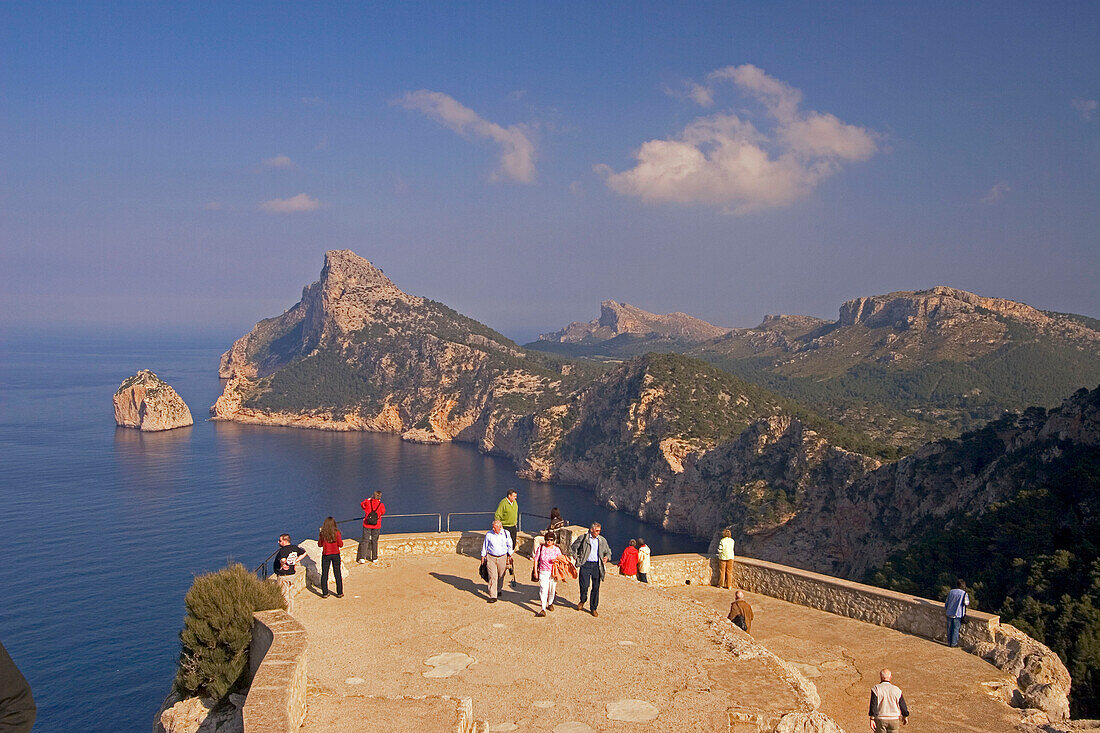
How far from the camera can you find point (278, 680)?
27.5 ft

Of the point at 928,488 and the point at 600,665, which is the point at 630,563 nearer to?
the point at 600,665

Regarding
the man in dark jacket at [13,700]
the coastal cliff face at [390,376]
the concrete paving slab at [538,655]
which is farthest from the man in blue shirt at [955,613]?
the coastal cliff face at [390,376]

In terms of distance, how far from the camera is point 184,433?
126 m

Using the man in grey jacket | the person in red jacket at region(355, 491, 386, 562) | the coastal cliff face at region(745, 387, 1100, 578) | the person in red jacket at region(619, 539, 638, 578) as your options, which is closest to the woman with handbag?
the man in grey jacket

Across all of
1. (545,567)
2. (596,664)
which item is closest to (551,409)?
(545,567)

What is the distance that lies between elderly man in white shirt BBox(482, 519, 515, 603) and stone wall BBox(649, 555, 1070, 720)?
4.33 metres

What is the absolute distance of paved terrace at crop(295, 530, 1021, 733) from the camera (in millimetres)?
9133

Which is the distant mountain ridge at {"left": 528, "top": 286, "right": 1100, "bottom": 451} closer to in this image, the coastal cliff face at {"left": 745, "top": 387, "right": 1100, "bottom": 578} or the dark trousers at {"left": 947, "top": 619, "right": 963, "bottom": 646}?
the coastal cliff face at {"left": 745, "top": 387, "right": 1100, "bottom": 578}

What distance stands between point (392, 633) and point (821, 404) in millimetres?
95073

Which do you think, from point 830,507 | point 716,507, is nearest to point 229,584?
point 830,507

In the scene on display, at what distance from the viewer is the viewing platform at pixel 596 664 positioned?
8930 millimetres

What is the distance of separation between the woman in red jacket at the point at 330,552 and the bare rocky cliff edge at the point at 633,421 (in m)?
31.4

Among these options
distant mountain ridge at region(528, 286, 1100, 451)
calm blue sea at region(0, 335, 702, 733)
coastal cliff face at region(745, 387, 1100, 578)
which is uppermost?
distant mountain ridge at region(528, 286, 1100, 451)

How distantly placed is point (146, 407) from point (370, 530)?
126006 millimetres
